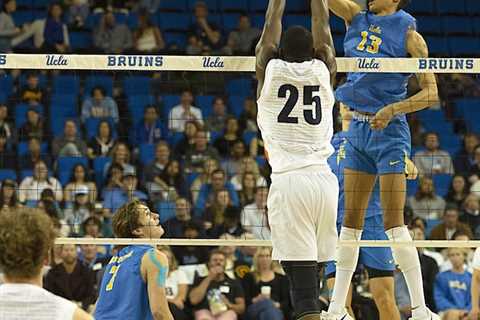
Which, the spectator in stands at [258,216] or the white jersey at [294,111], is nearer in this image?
the white jersey at [294,111]

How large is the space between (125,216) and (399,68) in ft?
8.13

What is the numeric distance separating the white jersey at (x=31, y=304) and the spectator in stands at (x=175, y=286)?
7717mm

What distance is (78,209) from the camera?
45.8ft

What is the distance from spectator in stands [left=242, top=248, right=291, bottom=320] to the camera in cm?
1277

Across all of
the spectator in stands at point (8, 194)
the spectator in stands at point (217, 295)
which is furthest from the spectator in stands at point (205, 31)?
the spectator in stands at point (217, 295)

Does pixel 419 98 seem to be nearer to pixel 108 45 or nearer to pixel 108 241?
pixel 108 241

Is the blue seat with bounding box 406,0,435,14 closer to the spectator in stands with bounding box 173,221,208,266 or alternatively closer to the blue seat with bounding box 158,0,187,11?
the blue seat with bounding box 158,0,187,11

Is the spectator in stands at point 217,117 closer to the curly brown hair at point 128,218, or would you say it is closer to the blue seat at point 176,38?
the blue seat at point 176,38

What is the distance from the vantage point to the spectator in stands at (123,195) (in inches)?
548

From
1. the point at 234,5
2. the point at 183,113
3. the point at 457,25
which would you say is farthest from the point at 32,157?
the point at 457,25

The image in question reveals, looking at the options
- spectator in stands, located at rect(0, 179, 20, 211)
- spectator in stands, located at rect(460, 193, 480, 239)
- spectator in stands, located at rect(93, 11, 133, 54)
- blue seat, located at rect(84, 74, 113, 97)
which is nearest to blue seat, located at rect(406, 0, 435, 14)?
spectator in stands, located at rect(93, 11, 133, 54)

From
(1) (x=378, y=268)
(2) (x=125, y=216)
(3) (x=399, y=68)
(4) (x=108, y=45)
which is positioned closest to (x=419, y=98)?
(3) (x=399, y=68)

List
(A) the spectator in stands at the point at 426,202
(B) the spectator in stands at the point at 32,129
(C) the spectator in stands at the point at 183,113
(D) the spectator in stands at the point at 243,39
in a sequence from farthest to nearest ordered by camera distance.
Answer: (D) the spectator in stands at the point at 243,39, (C) the spectator in stands at the point at 183,113, (B) the spectator in stands at the point at 32,129, (A) the spectator in stands at the point at 426,202

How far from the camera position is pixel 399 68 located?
29.4 ft
